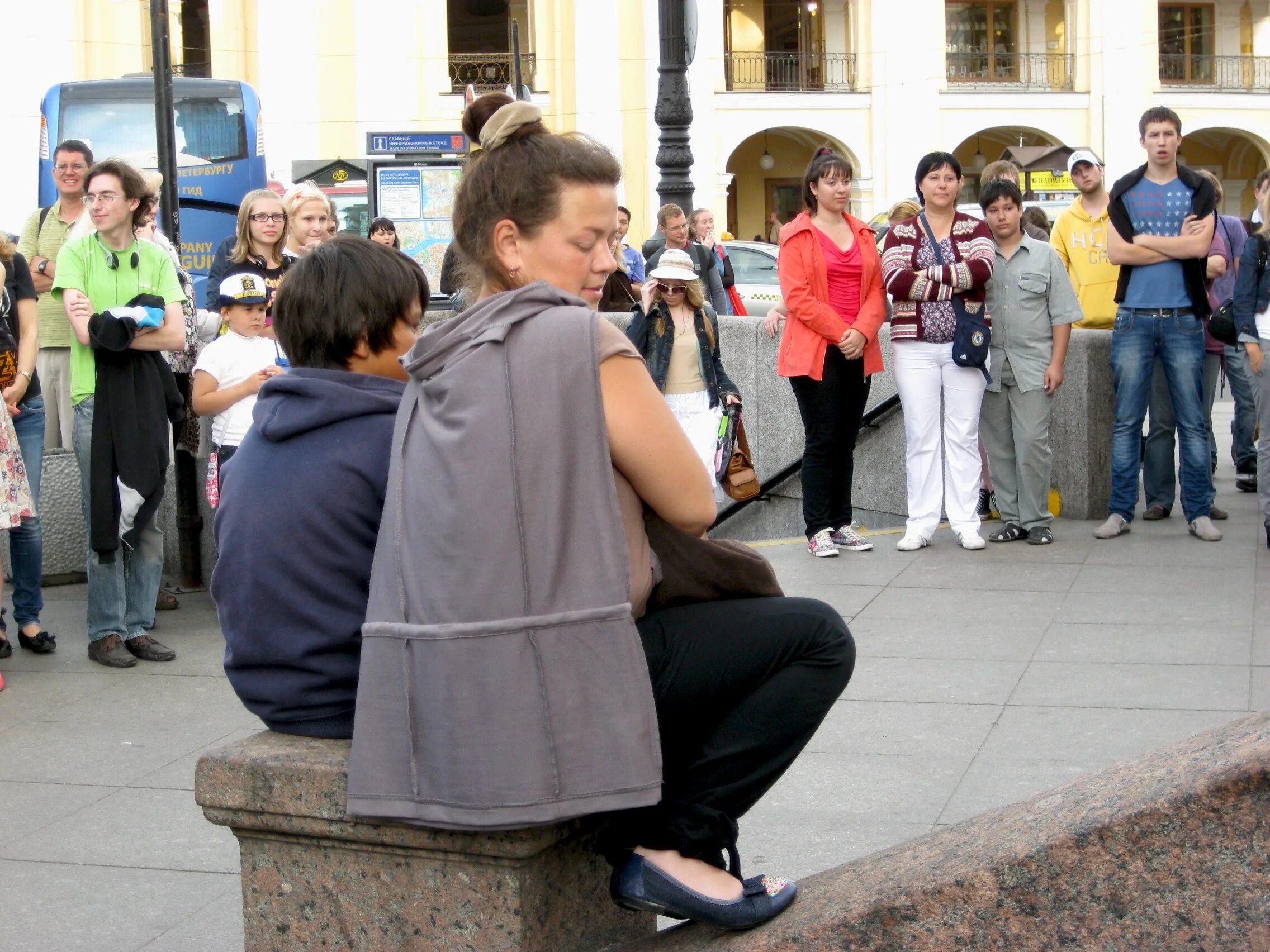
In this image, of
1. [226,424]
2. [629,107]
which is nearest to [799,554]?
[226,424]

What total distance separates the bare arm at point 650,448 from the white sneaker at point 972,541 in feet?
19.6

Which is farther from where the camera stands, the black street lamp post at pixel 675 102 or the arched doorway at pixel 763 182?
the arched doorway at pixel 763 182

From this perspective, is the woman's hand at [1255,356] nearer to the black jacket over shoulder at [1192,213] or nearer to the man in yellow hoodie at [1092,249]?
the black jacket over shoulder at [1192,213]

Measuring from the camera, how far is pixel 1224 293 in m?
10.1

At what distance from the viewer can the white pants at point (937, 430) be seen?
8.31 metres

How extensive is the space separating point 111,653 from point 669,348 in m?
3.53

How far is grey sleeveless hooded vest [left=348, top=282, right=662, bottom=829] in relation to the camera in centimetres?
256

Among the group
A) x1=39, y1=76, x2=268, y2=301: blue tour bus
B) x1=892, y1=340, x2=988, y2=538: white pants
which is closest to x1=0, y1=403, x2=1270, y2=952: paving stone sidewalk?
x1=892, y1=340, x2=988, y2=538: white pants

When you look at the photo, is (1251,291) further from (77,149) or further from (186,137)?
(186,137)

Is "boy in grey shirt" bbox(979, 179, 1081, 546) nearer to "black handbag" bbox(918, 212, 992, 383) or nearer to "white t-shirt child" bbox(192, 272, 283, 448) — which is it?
"black handbag" bbox(918, 212, 992, 383)

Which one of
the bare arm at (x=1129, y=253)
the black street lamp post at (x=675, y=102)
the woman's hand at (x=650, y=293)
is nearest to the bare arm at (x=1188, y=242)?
the bare arm at (x=1129, y=253)

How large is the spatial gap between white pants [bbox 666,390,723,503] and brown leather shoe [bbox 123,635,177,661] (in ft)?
10.2

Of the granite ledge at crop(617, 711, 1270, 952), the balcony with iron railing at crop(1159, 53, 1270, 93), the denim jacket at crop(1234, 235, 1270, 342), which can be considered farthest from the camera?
the balcony with iron railing at crop(1159, 53, 1270, 93)

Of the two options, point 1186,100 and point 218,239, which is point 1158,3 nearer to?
point 1186,100
